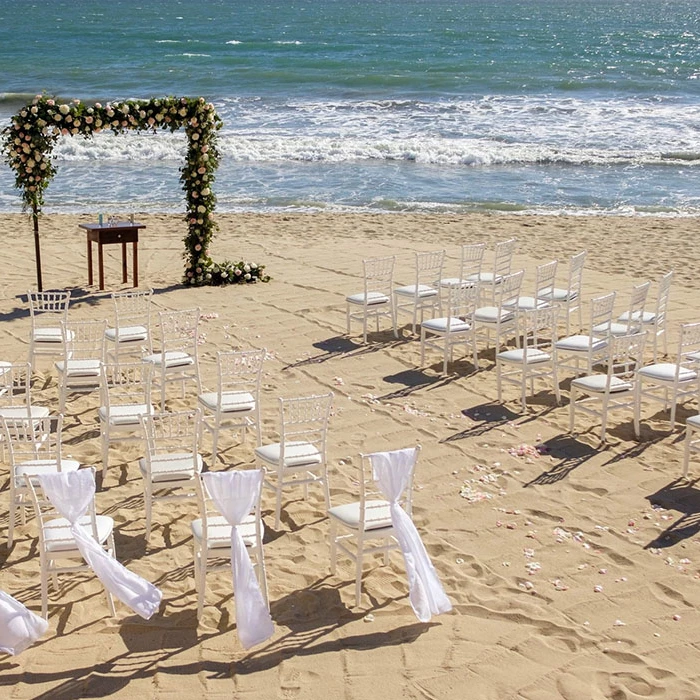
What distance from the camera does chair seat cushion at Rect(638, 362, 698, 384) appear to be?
1004 cm

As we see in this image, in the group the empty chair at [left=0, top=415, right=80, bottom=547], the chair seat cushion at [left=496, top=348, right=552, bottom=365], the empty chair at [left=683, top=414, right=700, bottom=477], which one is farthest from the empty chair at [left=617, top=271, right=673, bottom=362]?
the empty chair at [left=0, top=415, right=80, bottom=547]

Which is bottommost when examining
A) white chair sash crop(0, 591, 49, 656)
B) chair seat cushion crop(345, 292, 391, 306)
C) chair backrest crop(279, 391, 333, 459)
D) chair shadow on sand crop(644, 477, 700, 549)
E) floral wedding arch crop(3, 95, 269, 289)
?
chair shadow on sand crop(644, 477, 700, 549)

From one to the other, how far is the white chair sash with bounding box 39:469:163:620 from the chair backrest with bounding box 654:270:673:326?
7158mm

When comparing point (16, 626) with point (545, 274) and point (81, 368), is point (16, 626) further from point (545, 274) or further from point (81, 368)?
point (545, 274)

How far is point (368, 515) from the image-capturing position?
279 inches

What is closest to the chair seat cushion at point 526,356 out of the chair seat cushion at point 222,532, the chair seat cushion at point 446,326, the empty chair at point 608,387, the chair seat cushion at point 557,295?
the empty chair at point 608,387

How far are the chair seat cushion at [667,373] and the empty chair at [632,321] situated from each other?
0.93m

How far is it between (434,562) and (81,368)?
441cm

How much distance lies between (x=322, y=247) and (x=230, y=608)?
1214cm

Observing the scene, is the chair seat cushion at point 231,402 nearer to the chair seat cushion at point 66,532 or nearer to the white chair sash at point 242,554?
the chair seat cushion at point 66,532

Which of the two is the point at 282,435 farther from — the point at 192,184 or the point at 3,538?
the point at 192,184

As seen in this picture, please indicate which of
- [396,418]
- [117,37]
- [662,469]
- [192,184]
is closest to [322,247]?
[192,184]

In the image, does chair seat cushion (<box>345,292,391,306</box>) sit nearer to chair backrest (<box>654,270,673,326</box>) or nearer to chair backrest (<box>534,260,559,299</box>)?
chair backrest (<box>534,260,559,299</box>)

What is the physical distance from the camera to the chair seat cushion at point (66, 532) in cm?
666
